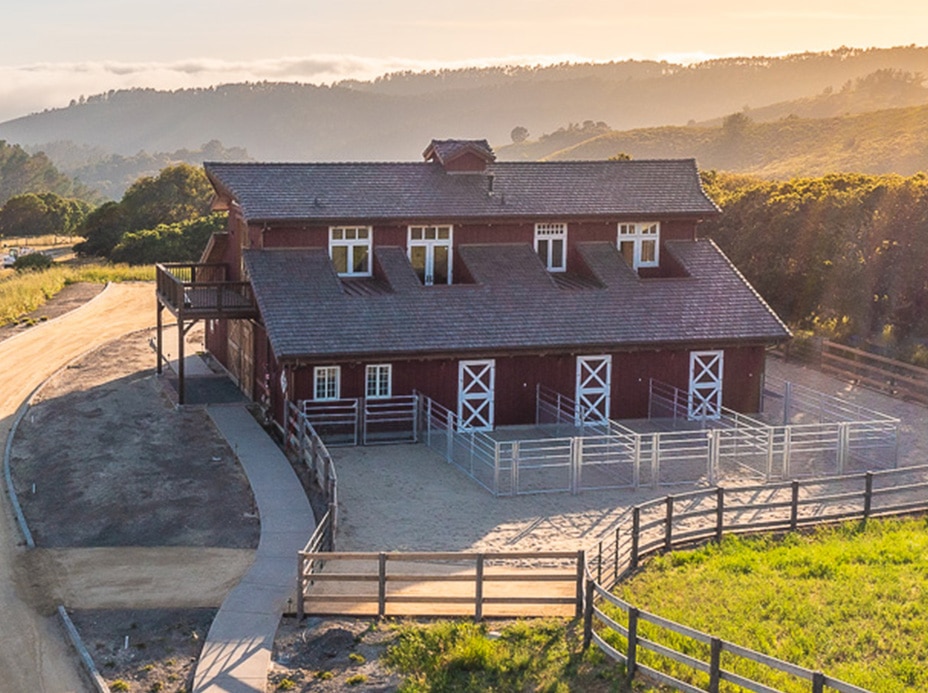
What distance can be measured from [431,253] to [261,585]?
1546 cm

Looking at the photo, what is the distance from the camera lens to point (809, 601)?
17.5m

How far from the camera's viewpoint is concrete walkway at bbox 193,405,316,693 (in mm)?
15820

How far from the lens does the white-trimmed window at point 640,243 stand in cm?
3462

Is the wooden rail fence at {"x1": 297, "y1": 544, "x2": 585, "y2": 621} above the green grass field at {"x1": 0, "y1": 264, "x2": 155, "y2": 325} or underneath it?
underneath

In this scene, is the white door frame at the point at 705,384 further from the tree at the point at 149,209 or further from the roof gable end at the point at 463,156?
the tree at the point at 149,209

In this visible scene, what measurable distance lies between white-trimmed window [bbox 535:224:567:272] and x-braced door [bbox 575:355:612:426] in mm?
4040

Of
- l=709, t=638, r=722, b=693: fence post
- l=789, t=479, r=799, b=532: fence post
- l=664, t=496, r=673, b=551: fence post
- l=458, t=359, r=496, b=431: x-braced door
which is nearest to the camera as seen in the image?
l=709, t=638, r=722, b=693: fence post

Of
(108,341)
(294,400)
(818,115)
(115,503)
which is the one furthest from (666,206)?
(818,115)

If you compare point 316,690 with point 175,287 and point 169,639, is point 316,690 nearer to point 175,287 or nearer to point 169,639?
point 169,639

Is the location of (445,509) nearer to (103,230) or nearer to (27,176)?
(103,230)

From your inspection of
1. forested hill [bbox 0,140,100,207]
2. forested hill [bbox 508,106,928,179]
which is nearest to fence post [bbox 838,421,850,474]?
forested hill [bbox 508,106,928,179]

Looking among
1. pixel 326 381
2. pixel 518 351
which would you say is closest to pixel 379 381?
pixel 326 381

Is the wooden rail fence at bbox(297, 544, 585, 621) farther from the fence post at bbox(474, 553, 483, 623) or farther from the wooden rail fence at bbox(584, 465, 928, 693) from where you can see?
the wooden rail fence at bbox(584, 465, 928, 693)

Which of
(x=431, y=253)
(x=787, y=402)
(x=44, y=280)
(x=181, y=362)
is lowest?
(x=787, y=402)
